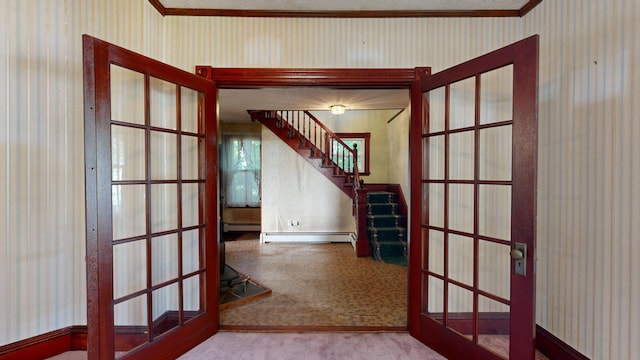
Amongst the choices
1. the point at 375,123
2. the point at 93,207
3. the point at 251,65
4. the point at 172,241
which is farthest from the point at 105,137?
the point at 375,123

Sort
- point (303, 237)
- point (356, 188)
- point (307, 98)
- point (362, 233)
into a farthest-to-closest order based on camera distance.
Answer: point (303, 237), point (356, 188), point (362, 233), point (307, 98)

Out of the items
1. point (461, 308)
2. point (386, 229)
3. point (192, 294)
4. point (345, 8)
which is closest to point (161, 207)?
point (192, 294)

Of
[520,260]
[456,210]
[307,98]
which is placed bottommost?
[520,260]

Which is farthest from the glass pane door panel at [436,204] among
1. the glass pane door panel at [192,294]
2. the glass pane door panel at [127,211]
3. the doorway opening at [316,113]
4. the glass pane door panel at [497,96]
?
the glass pane door panel at [127,211]

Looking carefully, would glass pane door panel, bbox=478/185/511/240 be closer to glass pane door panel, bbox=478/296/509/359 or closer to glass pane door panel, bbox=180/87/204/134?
glass pane door panel, bbox=478/296/509/359

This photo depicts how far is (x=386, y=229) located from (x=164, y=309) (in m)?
3.86

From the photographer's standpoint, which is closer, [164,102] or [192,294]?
[164,102]

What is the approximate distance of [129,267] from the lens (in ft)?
7.21

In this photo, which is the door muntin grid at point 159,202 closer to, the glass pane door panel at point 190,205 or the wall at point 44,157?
the glass pane door panel at point 190,205

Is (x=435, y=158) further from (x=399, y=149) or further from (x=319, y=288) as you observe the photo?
(x=399, y=149)

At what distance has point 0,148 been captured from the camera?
1.81 meters

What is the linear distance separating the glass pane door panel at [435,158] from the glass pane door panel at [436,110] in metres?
0.09

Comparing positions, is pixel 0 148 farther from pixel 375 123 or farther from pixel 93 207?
pixel 375 123

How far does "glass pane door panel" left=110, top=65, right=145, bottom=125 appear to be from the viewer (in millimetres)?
2096
